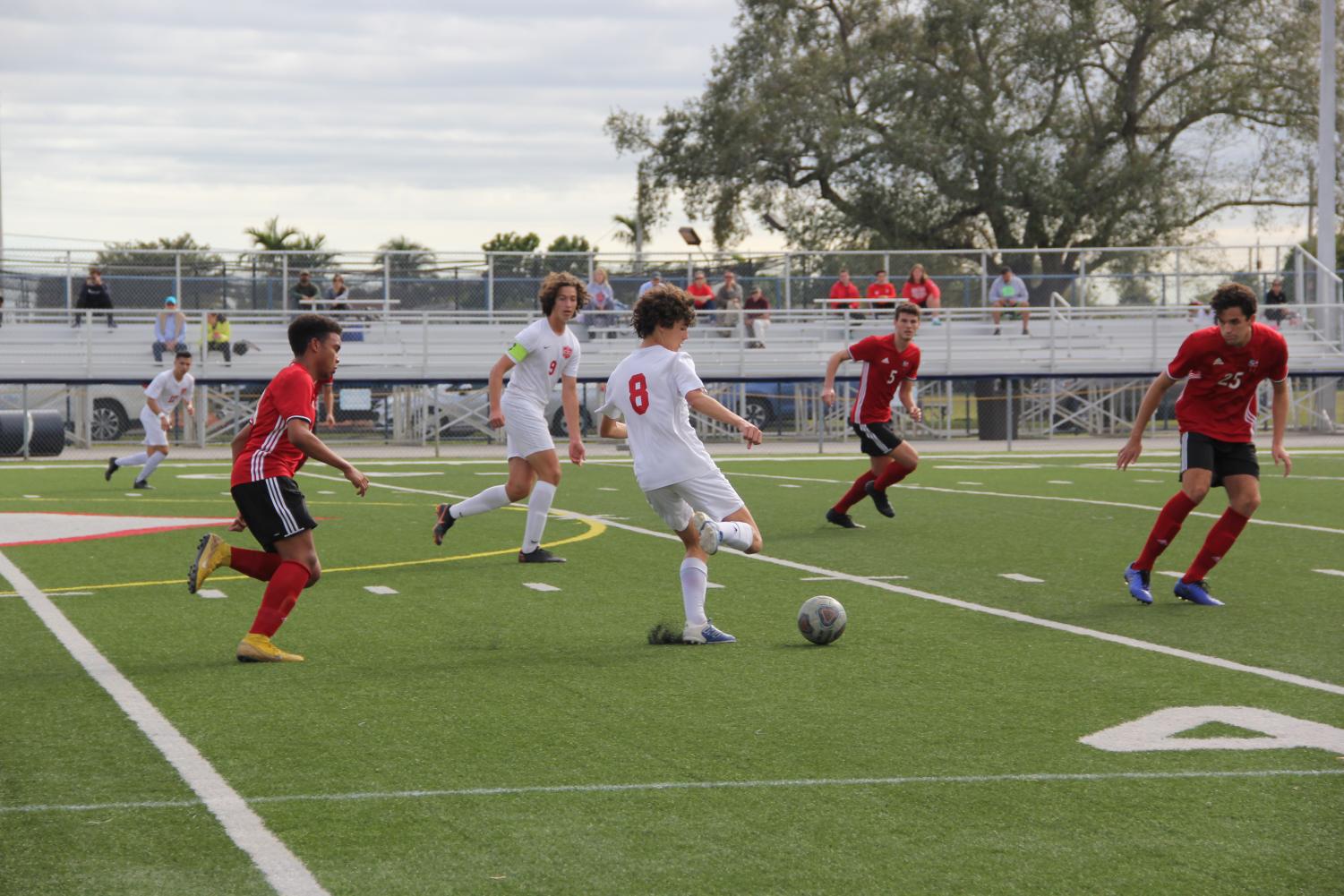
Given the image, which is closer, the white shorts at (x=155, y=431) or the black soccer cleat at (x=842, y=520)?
the black soccer cleat at (x=842, y=520)

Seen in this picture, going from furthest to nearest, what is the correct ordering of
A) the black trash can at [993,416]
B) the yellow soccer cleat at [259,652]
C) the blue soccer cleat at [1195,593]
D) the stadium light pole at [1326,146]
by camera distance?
the stadium light pole at [1326,146], the black trash can at [993,416], the blue soccer cleat at [1195,593], the yellow soccer cleat at [259,652]

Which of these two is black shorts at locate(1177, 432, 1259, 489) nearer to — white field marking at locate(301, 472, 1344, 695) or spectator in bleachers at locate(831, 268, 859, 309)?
white field marking at locate(301, 472, 1344, 695)

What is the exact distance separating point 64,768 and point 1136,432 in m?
6.64

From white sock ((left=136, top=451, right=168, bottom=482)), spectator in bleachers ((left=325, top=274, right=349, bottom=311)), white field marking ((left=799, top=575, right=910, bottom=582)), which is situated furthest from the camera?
spectator in bleachers ((left=325, top=274, right=349, bottom=311))

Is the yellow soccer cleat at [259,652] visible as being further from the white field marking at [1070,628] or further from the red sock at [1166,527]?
the red sock at [1166,527]

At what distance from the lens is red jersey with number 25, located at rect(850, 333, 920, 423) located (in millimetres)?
14953

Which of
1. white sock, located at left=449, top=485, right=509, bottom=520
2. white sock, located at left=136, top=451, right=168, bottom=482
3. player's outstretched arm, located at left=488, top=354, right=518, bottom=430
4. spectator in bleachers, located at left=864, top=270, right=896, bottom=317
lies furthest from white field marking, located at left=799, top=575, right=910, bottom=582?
spectator in bleachers, located at left=864, top=270, right=896, bottom=317

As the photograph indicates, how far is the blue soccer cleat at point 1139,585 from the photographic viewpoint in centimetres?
979

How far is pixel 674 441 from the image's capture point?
331 inches

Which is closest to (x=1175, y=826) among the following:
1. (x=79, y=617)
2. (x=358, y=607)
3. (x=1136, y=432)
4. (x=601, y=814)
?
(x=601, y=814)

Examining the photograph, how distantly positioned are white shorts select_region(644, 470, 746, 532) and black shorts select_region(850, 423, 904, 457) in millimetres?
6544

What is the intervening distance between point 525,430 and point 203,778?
6.61 metres

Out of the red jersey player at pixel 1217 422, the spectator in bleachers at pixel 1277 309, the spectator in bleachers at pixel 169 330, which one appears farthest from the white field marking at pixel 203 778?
the spectator in bleachers at pixel 1277 309

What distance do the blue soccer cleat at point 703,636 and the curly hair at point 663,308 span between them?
1.54 metres
